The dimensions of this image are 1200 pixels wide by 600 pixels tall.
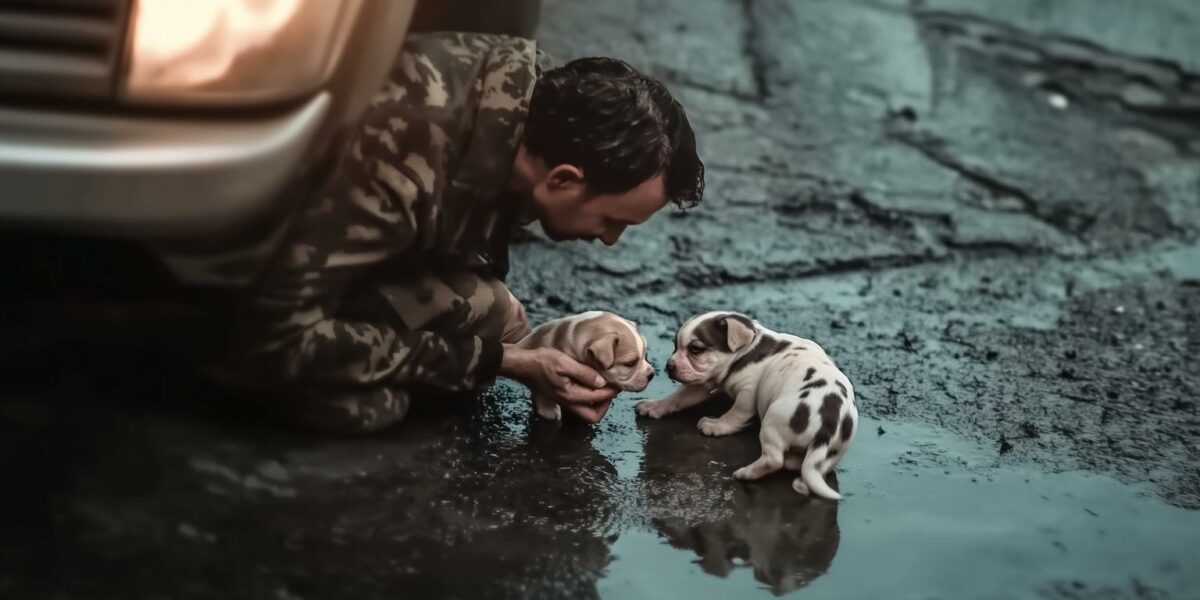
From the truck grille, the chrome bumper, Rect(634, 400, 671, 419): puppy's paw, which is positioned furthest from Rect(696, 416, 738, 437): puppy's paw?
the truck grille

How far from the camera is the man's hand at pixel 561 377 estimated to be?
3418 millimetres

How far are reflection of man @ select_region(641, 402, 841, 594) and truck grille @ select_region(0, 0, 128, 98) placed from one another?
1491 millimetres

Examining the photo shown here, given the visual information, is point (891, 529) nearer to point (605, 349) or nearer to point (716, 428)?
point (716, 428)

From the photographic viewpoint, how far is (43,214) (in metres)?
2.48

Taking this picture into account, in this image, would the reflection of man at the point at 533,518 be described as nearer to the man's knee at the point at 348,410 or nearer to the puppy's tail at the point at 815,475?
the man's knee at the point at 348,410

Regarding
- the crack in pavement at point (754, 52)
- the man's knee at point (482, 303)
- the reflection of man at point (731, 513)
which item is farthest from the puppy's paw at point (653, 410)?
the crack in pavement at point (754, 52)

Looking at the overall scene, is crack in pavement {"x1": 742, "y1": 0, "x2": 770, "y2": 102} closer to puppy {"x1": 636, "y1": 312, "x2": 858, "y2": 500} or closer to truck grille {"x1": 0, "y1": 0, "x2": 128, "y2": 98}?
puppy {"x1": 636, "y1": 312, "x2": 858, "y2": 500}

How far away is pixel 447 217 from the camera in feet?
10.6

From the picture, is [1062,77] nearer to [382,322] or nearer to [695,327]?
[695,327]

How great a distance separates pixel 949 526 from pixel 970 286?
6.77 feet

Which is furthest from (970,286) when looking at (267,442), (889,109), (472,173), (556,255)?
(267,442)

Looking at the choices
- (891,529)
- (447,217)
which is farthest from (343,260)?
(891,529)

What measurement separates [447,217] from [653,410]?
2.74 feet

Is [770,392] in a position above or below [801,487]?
above
